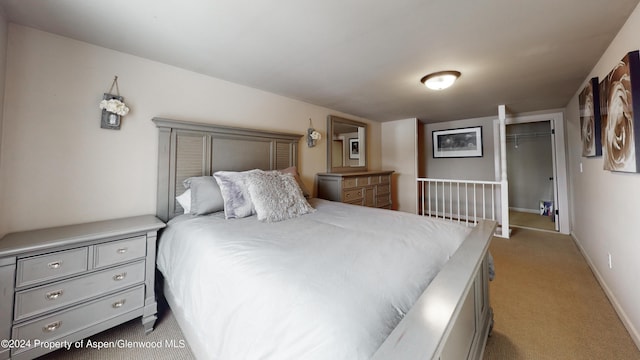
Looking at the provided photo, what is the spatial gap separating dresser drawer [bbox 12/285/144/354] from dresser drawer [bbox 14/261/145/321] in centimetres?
5

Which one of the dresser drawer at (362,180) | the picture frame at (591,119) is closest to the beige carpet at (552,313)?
the picture frame at (591,119)

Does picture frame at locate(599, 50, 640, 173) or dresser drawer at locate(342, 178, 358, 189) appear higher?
picture frame at locate(599, 50, 640, 173)

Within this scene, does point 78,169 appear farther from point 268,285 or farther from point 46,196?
point 268,285

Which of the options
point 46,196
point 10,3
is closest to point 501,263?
point 46,196

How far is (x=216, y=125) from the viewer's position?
231cm

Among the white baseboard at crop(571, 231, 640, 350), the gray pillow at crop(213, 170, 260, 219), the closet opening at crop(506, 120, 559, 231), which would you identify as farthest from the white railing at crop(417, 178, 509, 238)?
the gray pillow at crop(213, 170, 260, 219)

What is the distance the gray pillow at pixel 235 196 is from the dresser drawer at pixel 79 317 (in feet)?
2.57

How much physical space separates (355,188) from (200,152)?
2175mm

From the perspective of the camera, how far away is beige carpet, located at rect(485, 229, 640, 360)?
4.75 feet

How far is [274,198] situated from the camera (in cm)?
192

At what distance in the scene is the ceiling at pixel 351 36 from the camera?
54.4 inches

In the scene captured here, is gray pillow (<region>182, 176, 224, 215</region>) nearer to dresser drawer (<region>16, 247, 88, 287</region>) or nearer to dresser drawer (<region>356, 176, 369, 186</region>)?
dresser drawer (<region>16, 247, 88, 287</region>)

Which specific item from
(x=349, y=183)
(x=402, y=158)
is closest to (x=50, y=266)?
(x=349, y=183)

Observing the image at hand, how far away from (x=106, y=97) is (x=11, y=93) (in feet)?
1.52
